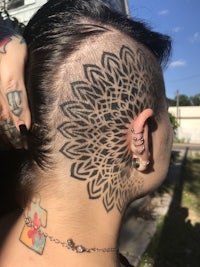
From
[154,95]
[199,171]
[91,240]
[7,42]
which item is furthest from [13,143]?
[199,171]

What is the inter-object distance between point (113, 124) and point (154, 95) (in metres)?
0.24

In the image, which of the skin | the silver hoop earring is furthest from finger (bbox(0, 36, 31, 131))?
the silver hoop earring

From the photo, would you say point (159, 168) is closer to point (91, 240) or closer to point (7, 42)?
point (91, 240)

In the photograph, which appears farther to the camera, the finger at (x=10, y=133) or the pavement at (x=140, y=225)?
the pavement at (x=140, y=225)

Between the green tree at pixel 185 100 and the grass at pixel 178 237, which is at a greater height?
the grass at pixel 178 237

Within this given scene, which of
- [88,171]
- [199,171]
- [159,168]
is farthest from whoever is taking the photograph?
[199,171]

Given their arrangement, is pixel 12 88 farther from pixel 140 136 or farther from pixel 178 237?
pixel 178 237

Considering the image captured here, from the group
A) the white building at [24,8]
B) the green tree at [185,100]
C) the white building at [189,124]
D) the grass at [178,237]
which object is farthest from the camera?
the green tree at [185,100]

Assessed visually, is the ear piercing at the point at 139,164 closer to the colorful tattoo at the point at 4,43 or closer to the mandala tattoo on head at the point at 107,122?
the mandala tattoo on head at the point at 107,122

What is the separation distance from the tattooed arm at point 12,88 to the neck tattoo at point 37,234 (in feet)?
0.97

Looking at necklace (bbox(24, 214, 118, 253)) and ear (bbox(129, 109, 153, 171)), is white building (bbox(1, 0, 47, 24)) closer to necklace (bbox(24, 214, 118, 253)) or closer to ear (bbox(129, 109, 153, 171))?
ear (bbox(129, 109, 153, 171))

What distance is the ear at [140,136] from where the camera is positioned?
1.31 metres

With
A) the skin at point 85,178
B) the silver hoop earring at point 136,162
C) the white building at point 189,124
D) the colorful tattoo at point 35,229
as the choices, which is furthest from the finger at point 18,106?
the white building at point 189,124

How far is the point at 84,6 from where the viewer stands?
137 centimetres
